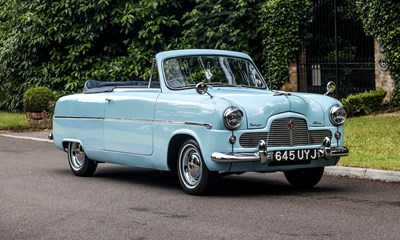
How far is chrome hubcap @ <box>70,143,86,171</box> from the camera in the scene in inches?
512

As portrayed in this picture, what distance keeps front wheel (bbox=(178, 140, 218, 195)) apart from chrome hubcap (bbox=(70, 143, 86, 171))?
262 centimetres

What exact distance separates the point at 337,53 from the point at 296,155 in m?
13.3

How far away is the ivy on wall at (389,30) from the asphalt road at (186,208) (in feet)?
31.8

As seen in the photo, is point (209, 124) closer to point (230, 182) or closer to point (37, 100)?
point (230, 182)

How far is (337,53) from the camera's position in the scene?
23312mm

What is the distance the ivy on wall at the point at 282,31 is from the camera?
24.1 metres

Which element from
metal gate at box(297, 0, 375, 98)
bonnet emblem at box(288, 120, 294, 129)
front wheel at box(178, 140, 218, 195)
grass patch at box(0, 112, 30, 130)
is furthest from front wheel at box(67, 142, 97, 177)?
A: metal gate at box(297, 0, 375, 98)

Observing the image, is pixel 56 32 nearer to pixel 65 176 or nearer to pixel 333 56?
pixel 333 56

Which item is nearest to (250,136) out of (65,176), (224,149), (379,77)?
(224,149)

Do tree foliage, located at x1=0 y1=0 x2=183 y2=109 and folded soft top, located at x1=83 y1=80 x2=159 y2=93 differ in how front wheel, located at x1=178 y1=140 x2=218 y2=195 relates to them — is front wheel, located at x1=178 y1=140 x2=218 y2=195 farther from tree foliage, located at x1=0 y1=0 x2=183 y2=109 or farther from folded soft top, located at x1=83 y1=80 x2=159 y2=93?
tree foliage, located at x1=0 y1=0 x2=183 y2=109

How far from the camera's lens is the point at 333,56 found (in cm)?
2364

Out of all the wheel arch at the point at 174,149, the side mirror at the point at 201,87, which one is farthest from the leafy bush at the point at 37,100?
the side mirror at the point at 201,87

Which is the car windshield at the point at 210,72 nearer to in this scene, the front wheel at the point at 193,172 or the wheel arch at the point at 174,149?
the wheel arch at the point at 174,149

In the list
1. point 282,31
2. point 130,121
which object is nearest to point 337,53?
point 282,31
